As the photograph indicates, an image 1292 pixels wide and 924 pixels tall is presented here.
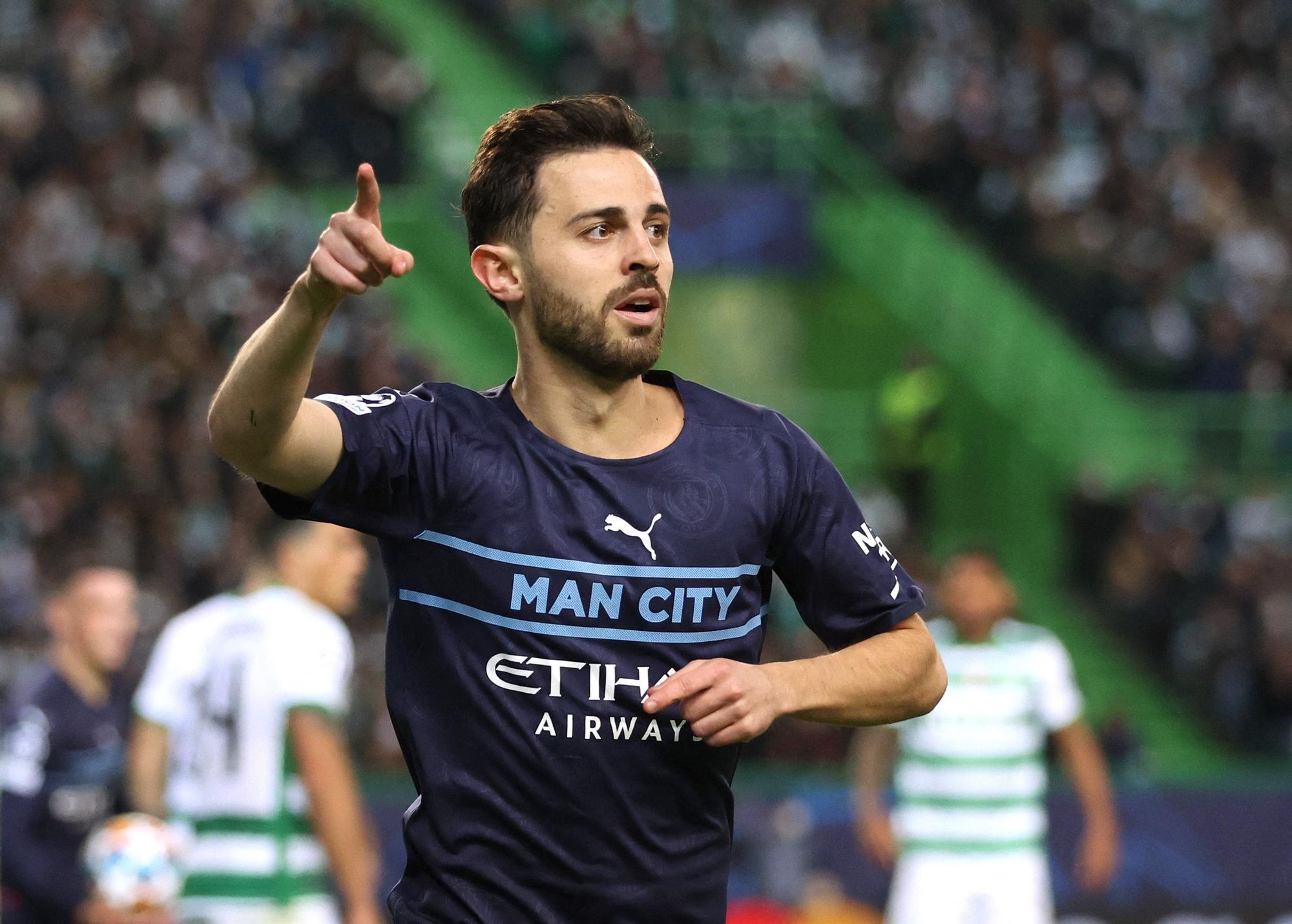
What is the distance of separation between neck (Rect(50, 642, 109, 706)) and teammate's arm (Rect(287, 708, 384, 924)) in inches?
57.3

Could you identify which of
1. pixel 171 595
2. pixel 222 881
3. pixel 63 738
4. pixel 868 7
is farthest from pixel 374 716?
pixel 868 7

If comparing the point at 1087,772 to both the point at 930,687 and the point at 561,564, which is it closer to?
the point at 930,687

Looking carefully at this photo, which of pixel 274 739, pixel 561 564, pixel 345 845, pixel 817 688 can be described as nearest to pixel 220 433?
pixel 561 564

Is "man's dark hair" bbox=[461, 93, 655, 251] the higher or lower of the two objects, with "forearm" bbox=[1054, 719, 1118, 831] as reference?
higher

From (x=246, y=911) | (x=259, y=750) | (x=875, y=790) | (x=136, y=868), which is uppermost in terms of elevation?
(x=875, y=790)

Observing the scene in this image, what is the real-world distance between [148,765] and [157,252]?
8026 mm

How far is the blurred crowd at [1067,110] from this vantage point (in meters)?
17.8

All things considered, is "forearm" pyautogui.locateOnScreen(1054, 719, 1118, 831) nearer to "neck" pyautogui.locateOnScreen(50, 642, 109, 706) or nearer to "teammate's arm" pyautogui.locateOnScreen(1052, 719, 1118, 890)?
"teammate's arm" pyautogui.locateOnScreen(1052, 719, 1118, 890)

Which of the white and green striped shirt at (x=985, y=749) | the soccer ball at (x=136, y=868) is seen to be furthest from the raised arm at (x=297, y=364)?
the white and green striped shirt at (x=985, y=749)

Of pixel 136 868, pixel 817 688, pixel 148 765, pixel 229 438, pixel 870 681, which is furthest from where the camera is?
pixel 148 765

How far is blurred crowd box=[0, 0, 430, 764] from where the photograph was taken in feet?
40.8

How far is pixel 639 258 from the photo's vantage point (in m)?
3.29

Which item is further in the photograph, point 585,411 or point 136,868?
→ point 136,868

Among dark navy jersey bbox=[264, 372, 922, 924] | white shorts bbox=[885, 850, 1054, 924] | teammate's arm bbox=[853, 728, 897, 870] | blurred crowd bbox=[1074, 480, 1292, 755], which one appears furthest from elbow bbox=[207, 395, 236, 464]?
blurred crowd bbox=[1074, 480, 1292, 755]
